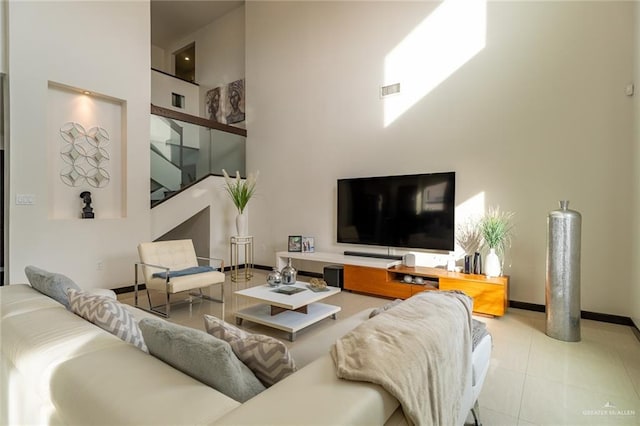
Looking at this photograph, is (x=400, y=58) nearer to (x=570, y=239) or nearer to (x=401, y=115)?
(x=401, y=115)

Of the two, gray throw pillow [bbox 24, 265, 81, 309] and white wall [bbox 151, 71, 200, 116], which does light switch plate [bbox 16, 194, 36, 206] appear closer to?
gray throw pillow [bbox 24, 265, 81, 309]

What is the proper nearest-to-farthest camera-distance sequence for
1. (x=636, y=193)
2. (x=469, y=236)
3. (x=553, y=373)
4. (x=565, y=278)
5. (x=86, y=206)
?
(x=553, y=373)
(x=565, y=278)
(x=636, y=193)
(x=469, y=236)
(x=86, y=206)

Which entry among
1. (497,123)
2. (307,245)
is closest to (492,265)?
(497,123)

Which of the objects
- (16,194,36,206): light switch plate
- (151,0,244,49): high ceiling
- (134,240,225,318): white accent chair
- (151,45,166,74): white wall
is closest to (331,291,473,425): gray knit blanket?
(134,240,225,318): white accent chair

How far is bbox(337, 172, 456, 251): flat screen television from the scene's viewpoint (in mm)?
4254

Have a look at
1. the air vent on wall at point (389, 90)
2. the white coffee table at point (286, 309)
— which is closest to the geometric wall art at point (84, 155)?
the white coffee table at point (286, 309)

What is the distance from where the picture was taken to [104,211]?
4.66 metres

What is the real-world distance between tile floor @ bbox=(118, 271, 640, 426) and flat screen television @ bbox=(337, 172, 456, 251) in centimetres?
129

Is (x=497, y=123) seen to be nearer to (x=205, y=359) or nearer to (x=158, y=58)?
(x=205, y=359)

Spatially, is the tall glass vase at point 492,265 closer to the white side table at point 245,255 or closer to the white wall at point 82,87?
the white side table at point 245,255

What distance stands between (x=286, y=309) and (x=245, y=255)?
2.94 meters

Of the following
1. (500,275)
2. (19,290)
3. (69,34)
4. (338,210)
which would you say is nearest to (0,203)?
(69,34)

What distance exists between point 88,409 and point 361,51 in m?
5.33

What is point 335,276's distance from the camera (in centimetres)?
473
